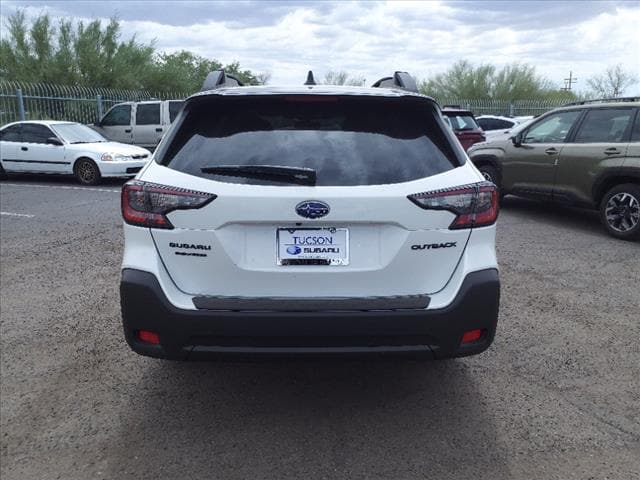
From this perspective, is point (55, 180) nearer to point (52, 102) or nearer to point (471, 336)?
point (52, 102)

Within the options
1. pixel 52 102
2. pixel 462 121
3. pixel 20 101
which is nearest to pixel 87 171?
pixel 20 101

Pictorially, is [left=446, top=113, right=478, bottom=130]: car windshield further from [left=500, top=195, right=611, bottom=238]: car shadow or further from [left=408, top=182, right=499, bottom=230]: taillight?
[left=408, top=182, right=499, bottom=230]: taillight

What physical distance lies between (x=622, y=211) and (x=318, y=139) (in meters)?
6.27

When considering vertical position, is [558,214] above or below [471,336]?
below

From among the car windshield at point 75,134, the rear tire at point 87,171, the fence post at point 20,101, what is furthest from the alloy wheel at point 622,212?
the fence post at point 20,101

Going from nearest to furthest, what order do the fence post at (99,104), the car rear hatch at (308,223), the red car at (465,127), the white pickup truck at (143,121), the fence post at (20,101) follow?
the car rear hatch at (308,223)
the red car at (465,127)
the white pickup truck at (143,121)
the fence post at (20,101)
the fence post at (99,104)

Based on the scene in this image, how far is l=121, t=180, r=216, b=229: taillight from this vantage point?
2.77 meters

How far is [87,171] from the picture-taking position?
13.1 m

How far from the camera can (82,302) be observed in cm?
520

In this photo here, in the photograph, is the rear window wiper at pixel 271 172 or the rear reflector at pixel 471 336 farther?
the rear reflector at pixel 471 336

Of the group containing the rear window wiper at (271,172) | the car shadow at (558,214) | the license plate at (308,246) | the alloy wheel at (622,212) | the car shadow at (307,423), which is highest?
the rear window wiper at (271,172)

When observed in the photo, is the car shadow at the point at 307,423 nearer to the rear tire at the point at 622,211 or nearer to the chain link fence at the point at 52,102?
the rear tire at the point at 622,211

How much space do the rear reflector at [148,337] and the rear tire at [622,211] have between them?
6.79m

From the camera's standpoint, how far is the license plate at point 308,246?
2.76 metres
